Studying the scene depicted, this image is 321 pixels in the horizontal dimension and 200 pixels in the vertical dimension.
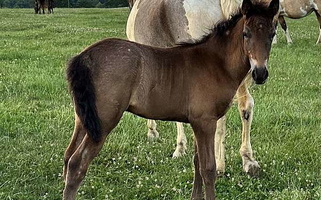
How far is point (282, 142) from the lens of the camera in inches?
217

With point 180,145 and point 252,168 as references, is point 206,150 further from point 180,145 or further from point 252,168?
point 180,145

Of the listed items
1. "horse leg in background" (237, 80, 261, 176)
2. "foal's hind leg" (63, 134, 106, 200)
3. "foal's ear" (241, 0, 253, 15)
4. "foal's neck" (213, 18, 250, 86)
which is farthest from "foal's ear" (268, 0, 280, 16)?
"foal's hind leg" (63, 134, 106, 200)

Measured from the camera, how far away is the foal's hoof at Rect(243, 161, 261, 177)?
15.4 ft

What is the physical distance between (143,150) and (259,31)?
A: 2153 mm

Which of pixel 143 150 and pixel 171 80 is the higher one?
pixel 171 80

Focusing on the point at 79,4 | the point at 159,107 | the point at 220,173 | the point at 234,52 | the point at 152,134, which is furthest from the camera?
the point at 79,4

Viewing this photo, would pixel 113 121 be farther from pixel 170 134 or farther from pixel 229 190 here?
pixel 170 134

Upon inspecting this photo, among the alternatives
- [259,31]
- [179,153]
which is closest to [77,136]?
[179,153]

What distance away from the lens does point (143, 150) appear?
5246mm

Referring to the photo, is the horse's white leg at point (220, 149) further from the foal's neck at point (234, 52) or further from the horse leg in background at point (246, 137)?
the foal's neck at point (234, 52)

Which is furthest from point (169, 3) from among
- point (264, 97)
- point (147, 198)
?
point (264, 97)

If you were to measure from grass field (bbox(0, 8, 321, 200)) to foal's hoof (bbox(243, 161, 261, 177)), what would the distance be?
0.05 m

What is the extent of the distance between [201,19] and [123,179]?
164 centimetres

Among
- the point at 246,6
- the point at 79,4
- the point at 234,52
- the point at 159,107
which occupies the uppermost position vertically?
the point at 246,6
